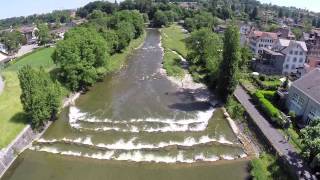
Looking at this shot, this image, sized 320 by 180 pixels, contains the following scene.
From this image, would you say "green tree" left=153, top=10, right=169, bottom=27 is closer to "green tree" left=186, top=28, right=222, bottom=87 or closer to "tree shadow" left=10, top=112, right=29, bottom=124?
"green tree" left=186, top=28, right=222, bottom=87

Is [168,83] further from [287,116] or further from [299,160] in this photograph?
[299,160]

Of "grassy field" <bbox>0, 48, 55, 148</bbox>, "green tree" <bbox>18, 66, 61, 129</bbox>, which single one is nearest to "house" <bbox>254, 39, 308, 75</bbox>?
"green tree" <bbox>18, 66, 61, 129</bbox>

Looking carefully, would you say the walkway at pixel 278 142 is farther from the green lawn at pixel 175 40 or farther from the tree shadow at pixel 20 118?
the green lawn at pixel 175 40

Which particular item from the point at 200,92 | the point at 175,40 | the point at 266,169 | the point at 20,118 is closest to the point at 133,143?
the point at 266,169

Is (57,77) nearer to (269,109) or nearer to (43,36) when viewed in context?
(269,109)

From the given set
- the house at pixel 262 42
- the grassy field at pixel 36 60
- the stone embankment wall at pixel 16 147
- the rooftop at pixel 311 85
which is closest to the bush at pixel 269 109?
the rooftop at pixel 311 85

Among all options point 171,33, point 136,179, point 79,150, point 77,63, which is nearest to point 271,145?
point 136,179
